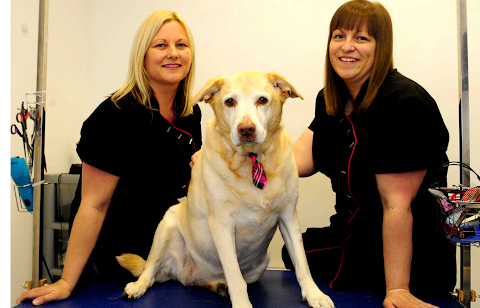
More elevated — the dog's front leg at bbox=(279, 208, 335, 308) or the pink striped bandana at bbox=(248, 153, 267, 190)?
the pink striped bandana at bbox=(248, 153, 267, 190)

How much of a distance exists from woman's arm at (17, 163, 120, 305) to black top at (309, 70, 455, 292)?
1071mm

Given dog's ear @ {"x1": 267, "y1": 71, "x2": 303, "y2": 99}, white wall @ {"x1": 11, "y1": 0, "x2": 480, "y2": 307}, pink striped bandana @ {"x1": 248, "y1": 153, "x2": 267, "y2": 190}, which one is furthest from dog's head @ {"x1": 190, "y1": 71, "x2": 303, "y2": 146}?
white wall @ {"x1": 11, "y1": 0, "x2": 480, "y2": 307}

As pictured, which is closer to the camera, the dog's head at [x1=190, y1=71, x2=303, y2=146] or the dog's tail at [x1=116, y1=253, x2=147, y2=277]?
the dog's head at [x1=190, y1=71, x2=303, y2=146]

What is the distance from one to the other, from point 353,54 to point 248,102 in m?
0.60

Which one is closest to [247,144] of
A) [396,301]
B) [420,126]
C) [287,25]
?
[420,126]

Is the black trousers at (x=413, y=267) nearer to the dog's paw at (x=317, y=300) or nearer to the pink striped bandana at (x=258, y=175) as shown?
the dog's paw at (x=317, y=300)

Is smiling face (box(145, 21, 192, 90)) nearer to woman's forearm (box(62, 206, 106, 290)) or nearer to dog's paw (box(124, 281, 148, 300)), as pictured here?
woman's forearm (box(62, 206, 106, 290))

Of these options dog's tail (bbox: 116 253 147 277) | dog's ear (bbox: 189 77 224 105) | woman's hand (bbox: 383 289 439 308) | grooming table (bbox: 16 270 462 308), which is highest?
dog's ear (bbox: 189 77 224 105)

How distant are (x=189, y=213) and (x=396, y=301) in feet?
3.04

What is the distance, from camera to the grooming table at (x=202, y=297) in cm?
162

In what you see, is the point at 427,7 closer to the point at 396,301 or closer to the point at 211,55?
the point at 211,55

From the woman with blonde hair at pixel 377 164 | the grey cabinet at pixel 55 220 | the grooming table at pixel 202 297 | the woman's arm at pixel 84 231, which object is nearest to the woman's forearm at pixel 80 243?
the woman's arm at pixel 84 231

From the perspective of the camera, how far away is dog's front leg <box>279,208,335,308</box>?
148 cm

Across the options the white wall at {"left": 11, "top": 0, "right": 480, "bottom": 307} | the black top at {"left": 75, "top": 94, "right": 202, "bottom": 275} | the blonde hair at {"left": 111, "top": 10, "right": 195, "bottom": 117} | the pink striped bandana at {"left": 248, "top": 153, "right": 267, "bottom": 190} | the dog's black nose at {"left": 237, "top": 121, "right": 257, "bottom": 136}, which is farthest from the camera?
the white wall at {"left": 11, "top": 0, "right": 480, "bottom": 307}
